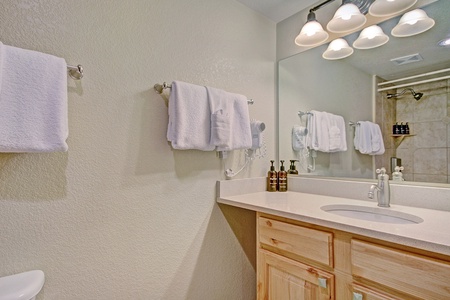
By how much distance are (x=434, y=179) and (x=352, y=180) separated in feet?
1.26

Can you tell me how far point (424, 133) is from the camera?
1222 millimetres

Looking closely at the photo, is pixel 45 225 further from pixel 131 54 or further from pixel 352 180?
pixel 352 180

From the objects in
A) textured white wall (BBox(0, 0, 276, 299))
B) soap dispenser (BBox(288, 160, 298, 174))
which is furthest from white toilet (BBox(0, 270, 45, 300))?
soap dispenser (BBox(288, 160, 298, 174))

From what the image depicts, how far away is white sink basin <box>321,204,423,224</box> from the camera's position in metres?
1.10

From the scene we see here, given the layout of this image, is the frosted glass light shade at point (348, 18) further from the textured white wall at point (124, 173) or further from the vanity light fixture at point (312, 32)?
the textured white wall at point (124, 173)

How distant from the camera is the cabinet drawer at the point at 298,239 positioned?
1003 mm

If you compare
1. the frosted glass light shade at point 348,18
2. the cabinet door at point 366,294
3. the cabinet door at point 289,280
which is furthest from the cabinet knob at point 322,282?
the frosted glass light shade at point 348,18

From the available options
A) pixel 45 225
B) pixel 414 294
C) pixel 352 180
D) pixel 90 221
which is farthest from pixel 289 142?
pixel 45 225

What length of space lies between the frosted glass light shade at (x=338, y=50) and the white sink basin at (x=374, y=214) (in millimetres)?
954

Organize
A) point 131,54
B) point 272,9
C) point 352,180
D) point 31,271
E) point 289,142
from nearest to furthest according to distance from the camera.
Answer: point 31,271 → point 131,54 → point 352,180 → point 272,9 → point 289,142

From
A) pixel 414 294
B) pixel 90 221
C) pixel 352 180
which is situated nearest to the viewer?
pixel 414 294

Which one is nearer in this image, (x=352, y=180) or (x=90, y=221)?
(x=90, y=221)

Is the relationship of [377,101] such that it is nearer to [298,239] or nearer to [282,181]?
[282,181]

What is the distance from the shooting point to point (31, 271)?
89cm
